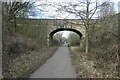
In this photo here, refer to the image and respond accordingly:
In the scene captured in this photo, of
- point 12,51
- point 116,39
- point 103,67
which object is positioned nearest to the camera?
point 103,67

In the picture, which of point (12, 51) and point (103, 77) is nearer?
point (103, 77)

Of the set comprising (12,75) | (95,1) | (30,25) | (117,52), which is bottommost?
(12,75)

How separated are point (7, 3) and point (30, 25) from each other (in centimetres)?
935

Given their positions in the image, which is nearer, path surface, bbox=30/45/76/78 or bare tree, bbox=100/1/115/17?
path surface, bbox=30/45/76/78

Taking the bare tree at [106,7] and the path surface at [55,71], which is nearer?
the path surface at [55,71]

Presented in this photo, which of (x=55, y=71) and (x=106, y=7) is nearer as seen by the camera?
(x=55, y=71)

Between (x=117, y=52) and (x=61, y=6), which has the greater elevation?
(x=61, y=6)

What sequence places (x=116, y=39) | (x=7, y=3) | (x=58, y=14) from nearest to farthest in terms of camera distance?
(x=116, y=39) → (x=7, y=3) → (x=58, y=14)

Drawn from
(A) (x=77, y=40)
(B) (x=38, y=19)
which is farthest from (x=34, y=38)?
(A) (x=77, y=40)

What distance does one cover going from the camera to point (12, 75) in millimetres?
10430

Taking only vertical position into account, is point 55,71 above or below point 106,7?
below

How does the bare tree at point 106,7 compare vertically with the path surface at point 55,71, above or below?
above

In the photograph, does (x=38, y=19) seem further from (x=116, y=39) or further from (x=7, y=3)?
(x=116, y=39)

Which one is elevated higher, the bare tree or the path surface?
the bare tree
